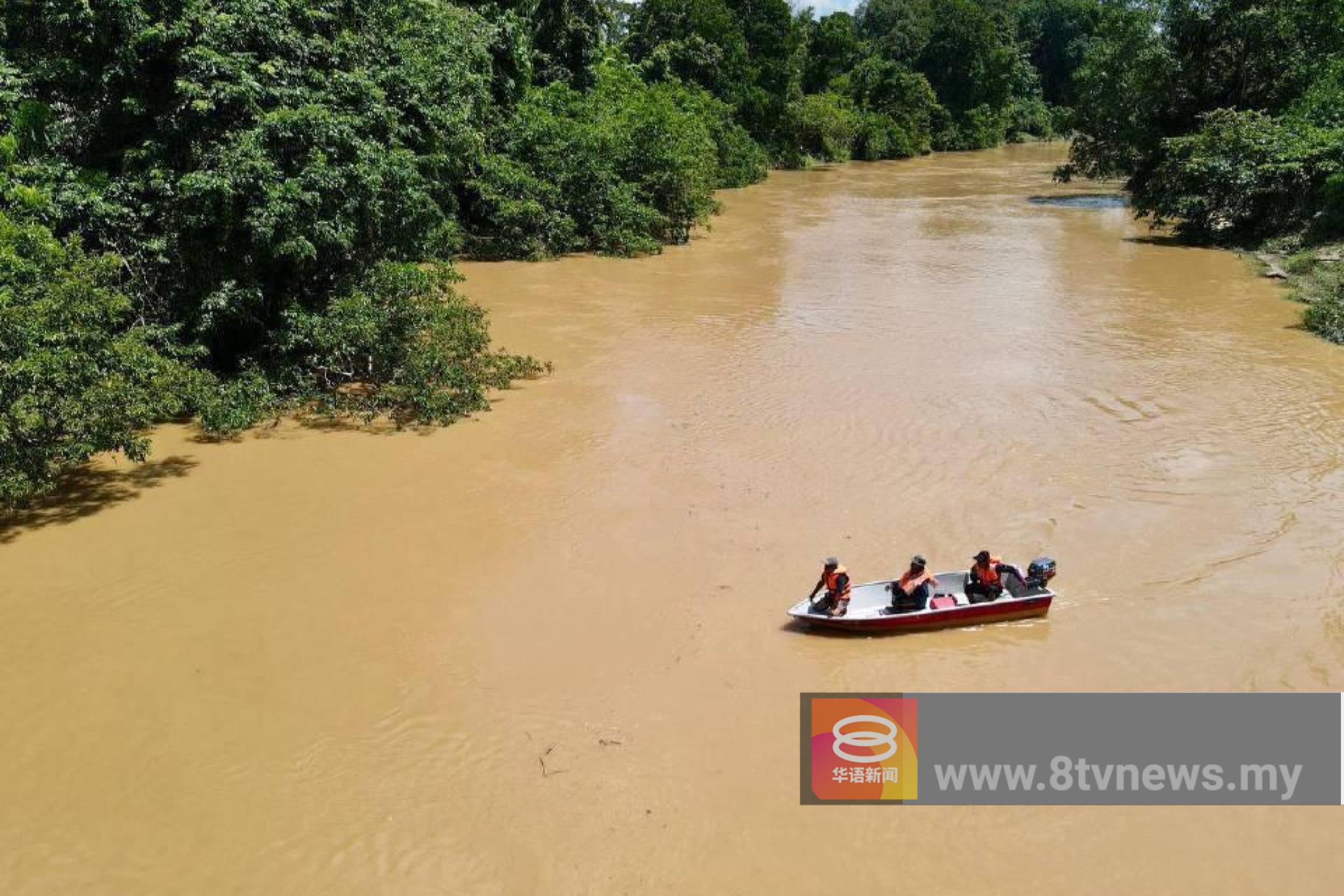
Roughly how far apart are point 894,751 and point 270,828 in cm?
430

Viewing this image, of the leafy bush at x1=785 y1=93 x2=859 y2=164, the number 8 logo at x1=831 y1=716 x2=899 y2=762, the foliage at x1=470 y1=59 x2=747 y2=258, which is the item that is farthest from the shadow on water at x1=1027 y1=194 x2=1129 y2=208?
the number 8 logo at x1=831 y1=716 x2=899 y2=762

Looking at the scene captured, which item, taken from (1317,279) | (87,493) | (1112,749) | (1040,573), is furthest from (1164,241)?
(87,493)

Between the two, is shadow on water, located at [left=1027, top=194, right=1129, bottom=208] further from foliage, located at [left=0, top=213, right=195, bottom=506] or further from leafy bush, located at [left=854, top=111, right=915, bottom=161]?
foliage, located at [left=0, top=213, right=195, bottom=506]

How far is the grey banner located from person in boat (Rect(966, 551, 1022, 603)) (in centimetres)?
96

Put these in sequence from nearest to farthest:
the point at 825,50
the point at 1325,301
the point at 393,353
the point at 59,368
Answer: the point at 59,368 → the point at 393,353 → the point at 1325,301 → the point at 825,50

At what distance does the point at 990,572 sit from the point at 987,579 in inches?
2.4

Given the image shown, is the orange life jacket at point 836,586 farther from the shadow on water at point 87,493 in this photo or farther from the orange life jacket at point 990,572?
the shadow on water at point 87,493

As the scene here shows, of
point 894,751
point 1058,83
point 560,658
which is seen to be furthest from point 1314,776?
point 1058,83

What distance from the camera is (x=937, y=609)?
7.84 m

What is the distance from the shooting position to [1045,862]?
579 cm

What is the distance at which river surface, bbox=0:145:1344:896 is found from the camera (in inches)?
231

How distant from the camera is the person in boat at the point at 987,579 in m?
7.98

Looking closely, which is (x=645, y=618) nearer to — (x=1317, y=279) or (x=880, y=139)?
(x=1317, y=279)

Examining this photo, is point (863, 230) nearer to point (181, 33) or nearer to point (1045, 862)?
point (181, 33)
